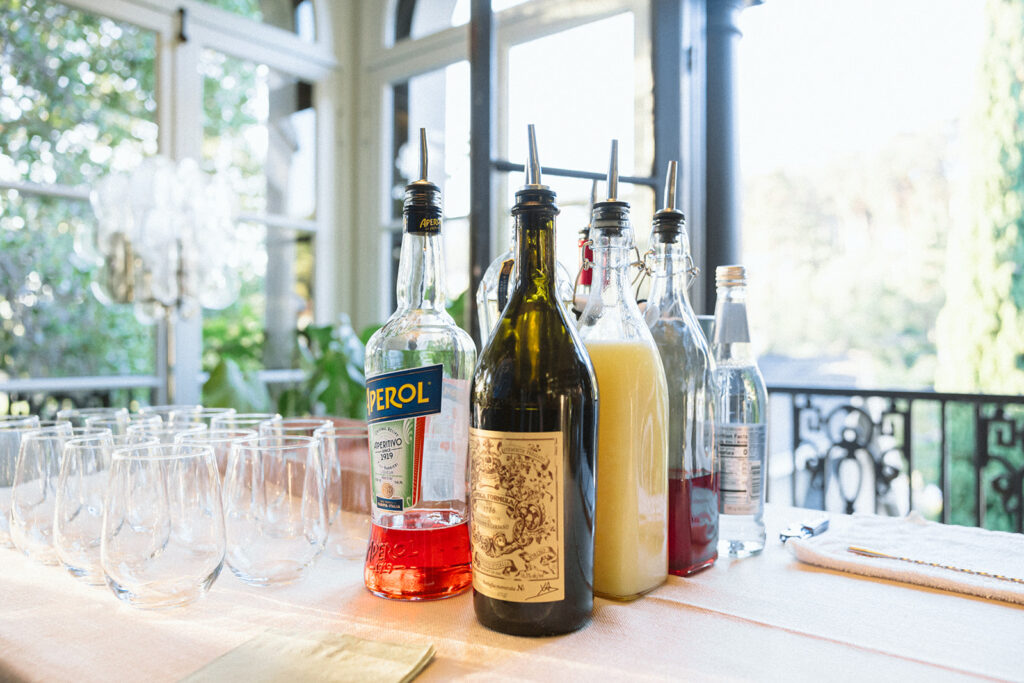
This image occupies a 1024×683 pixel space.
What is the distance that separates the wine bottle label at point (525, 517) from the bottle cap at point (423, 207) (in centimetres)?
19

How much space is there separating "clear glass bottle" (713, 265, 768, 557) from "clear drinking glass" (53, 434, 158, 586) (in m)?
0.54

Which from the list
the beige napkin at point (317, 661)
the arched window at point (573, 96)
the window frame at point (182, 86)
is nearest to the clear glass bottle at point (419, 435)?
the beige napkin at point (317, 661)

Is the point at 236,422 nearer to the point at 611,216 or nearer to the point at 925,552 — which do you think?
the point at 611,216

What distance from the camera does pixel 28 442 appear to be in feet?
2.02

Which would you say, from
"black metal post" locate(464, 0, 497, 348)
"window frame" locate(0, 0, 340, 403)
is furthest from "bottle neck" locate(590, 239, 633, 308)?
"window frame" locate(0, 0, 340, 403)

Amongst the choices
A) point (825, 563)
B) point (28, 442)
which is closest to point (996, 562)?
point (825, 563)

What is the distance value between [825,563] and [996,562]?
16 cm

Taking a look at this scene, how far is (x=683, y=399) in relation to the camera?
2.19ft

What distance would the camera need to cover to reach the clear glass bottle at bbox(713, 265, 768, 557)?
711mm

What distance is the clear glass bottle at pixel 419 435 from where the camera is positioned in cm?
58

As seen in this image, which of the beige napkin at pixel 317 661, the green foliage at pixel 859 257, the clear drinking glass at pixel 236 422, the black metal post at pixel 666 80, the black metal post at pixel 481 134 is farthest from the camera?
the green foliage at pixel 859 257

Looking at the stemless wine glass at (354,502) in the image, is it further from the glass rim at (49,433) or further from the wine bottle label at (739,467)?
the wine bottle label at (739,467)

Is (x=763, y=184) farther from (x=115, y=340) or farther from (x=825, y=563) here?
(x=825, y=563)

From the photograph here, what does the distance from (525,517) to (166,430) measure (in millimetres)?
454
